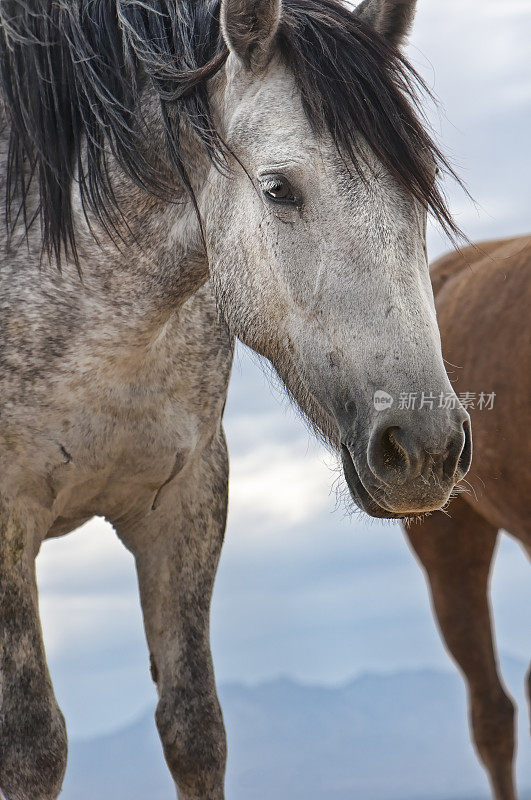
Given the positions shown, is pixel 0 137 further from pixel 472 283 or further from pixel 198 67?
pixel 472 283

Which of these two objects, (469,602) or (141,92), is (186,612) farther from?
(469,602)

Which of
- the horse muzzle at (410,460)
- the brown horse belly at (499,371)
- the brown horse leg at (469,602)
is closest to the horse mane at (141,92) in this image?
the horse muzzle at (410,460)

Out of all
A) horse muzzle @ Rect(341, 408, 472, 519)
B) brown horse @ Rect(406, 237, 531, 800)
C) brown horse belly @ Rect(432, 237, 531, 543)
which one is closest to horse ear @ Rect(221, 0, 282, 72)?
horse muzzle @ Rect(341, 408, 472, 519)

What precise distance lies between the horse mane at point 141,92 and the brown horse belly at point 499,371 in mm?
1751

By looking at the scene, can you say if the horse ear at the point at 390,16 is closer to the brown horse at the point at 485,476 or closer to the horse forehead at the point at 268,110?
the horse forehead at the point at 268,110

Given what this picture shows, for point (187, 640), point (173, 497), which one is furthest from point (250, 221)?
point (187, 640)

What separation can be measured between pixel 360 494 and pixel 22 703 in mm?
1204

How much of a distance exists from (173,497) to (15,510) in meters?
0.48

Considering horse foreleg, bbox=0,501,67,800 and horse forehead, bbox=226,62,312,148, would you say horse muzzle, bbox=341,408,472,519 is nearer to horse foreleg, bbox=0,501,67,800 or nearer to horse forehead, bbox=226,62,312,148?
horse forehead, bbox=226,62,312,148

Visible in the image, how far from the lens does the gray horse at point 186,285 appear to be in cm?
235

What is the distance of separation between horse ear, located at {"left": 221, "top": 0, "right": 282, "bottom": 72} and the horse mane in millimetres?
54

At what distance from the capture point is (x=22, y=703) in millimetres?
2971

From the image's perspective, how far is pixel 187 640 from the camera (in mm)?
3301

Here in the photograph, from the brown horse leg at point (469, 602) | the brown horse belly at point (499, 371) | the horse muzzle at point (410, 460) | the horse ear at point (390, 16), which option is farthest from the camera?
the brown horse leg at point (469, 602)
